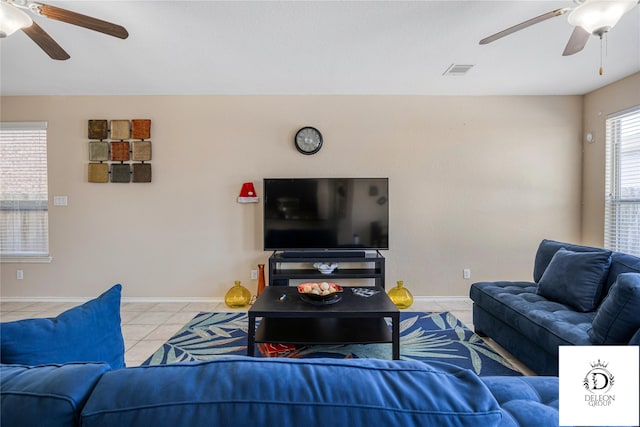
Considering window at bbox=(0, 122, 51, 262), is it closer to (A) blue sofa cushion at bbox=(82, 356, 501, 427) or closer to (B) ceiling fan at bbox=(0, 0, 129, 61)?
(B) ceiling fan at bbox=(0, 0, 129, 61)

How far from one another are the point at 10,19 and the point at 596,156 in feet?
16.8

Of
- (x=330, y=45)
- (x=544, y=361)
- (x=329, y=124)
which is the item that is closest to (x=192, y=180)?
(x=329, y=124)

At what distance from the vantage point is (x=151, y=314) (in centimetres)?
349

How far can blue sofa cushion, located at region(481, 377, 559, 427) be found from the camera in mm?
807

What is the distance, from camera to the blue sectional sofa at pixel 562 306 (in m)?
1.59

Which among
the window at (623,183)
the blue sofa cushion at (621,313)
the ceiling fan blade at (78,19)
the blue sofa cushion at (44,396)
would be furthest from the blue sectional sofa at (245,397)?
the window at (623,183)

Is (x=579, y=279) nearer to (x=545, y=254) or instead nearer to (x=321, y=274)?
(x=545, y=254)

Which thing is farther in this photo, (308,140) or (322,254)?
(308,140)

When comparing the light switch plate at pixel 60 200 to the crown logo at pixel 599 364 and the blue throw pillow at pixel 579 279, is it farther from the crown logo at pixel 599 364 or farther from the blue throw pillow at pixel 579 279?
the blue throw pillow at pixel 579 279

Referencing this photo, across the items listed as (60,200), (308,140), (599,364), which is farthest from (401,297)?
(60,200)

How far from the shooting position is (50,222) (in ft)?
12.8

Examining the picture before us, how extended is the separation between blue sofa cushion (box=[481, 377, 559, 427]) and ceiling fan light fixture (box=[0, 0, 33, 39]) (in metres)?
2.69

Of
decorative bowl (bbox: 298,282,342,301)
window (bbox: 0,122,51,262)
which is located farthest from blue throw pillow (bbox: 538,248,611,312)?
window (bbox: 0,122,51,262)

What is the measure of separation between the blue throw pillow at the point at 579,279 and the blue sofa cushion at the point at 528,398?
1.34 metres
